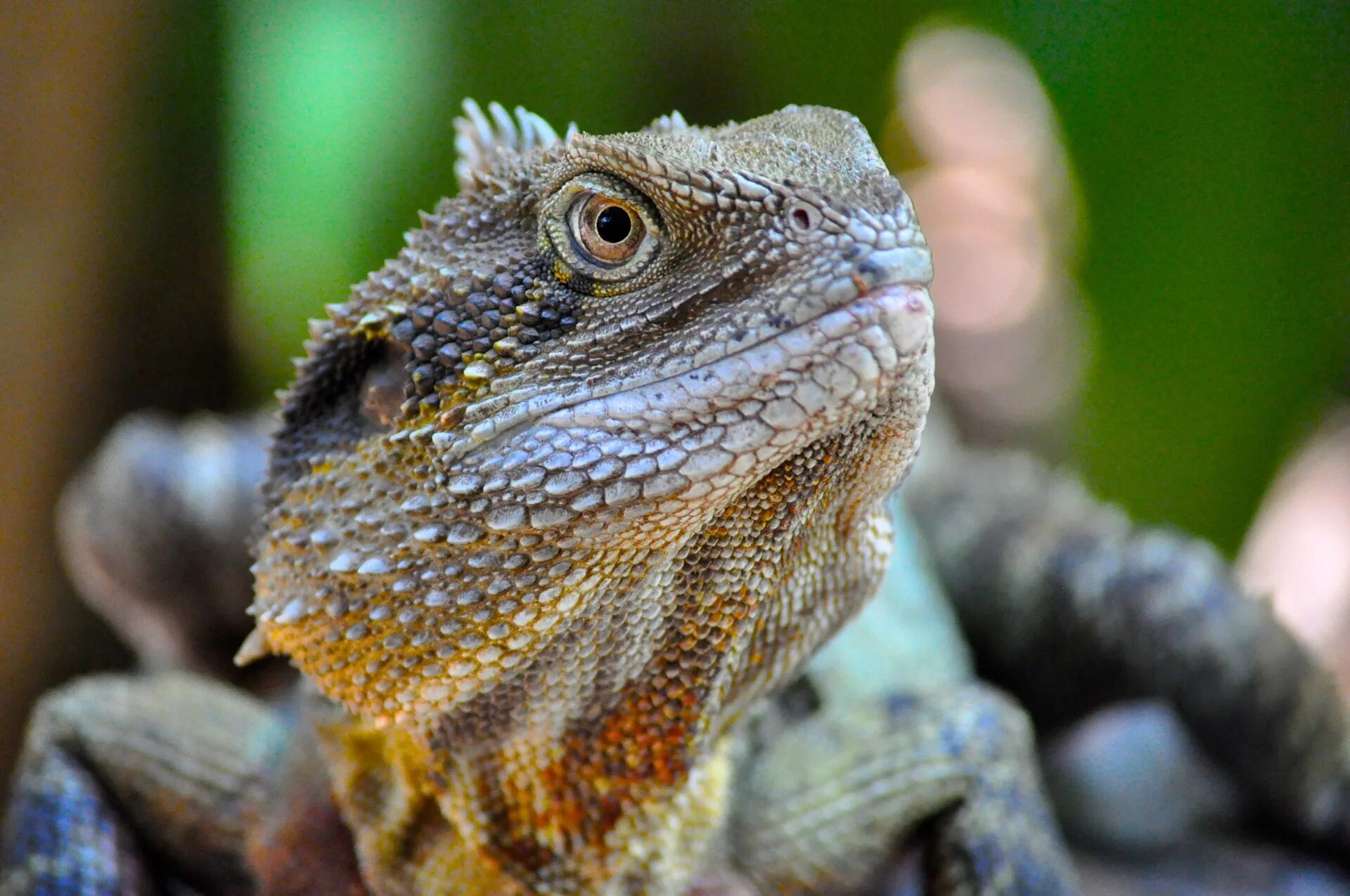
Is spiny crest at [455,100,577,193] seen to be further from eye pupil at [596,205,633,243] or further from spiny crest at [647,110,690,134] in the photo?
eye pupil at [596,205,633,243]

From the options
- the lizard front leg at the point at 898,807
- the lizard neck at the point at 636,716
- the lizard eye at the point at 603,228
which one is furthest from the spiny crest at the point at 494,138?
the lizard front leg at the point at 898,807

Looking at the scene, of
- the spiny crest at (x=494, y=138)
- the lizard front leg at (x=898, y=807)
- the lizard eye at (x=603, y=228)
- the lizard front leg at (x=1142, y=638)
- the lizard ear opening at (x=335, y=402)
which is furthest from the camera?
the lizard front leg at (x=1142, y=638)

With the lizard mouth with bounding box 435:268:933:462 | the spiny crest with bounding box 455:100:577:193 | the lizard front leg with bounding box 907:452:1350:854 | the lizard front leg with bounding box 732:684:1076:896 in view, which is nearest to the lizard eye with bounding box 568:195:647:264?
the lizard mouth with bounding box 435:268:933:462

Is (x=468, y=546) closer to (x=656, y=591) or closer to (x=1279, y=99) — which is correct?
(x=656, y=591)

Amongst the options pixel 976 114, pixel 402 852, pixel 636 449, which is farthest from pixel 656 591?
pixel 976 114

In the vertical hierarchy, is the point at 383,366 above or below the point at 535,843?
above

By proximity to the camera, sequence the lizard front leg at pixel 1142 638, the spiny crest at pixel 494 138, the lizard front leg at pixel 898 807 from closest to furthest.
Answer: the spiny crest at pixel 494 138 < the lizard front leg at pixel 898 807 < the lizard front leg at pixel 1142 638

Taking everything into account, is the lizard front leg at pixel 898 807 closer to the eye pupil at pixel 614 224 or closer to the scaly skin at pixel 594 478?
the scaly skin at pixel 594 478
